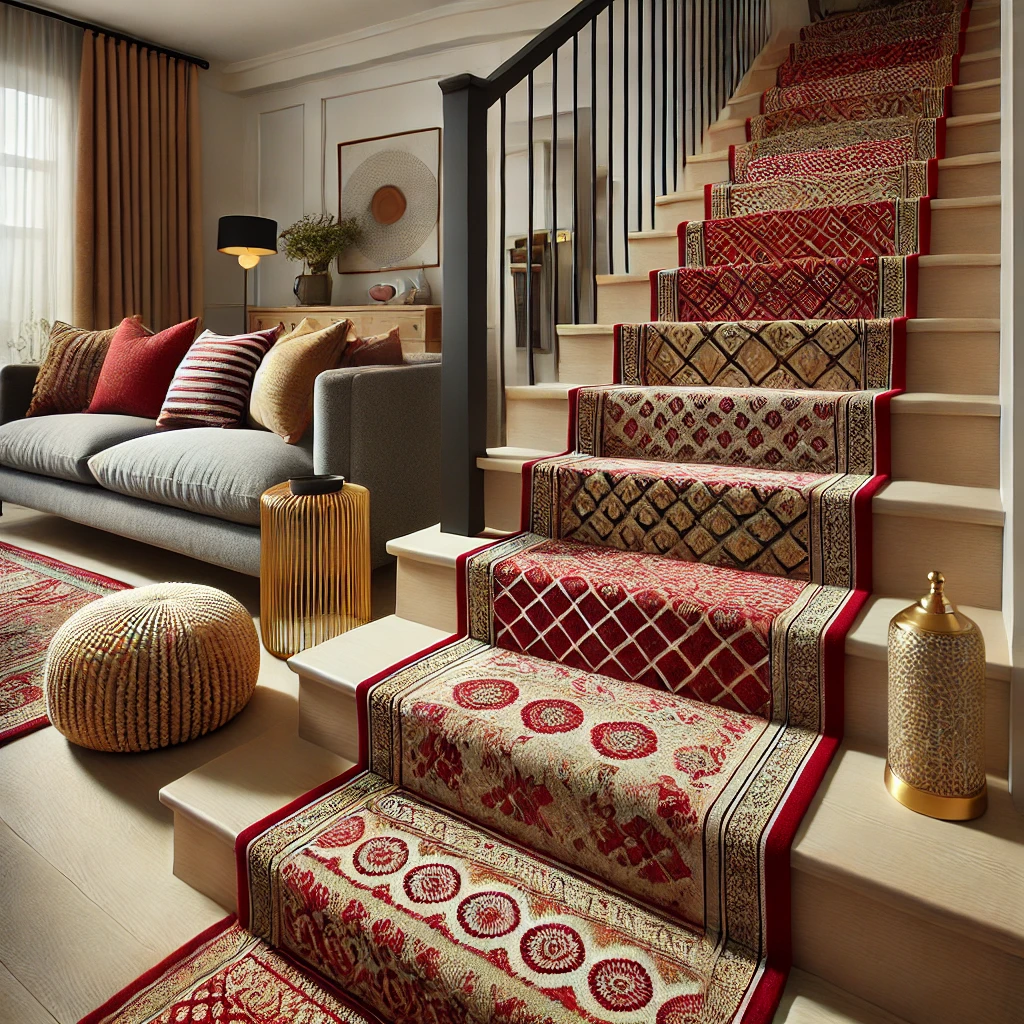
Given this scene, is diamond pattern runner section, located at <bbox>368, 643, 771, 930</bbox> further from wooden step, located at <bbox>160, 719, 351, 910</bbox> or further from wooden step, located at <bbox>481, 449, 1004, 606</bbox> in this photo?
wooden step, located at <bbox>481, 449, 1004, 606</bbox>

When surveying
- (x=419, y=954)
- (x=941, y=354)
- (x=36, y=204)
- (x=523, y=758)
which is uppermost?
(x=36, y=204)

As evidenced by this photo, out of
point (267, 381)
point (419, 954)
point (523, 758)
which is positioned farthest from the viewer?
point (267, 381)

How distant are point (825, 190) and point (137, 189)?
4616mm

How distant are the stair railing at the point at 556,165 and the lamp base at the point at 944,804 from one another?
1.00 meters

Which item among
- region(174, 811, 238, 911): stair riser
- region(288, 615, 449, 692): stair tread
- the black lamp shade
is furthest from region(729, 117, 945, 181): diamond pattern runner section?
the black lamp shade

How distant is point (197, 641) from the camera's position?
1640mm

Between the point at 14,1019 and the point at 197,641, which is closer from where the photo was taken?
the point at 14,1019

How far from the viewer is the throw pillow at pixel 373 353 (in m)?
2.77

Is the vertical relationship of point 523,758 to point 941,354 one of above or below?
below

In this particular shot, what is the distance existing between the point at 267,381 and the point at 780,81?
2.69 metres

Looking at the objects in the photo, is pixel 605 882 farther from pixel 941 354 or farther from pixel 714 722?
pixel 941 354

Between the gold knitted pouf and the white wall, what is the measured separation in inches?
146

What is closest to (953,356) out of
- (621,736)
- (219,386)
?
(621,736)

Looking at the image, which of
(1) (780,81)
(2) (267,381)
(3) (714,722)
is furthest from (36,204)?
(3) (714,722)
